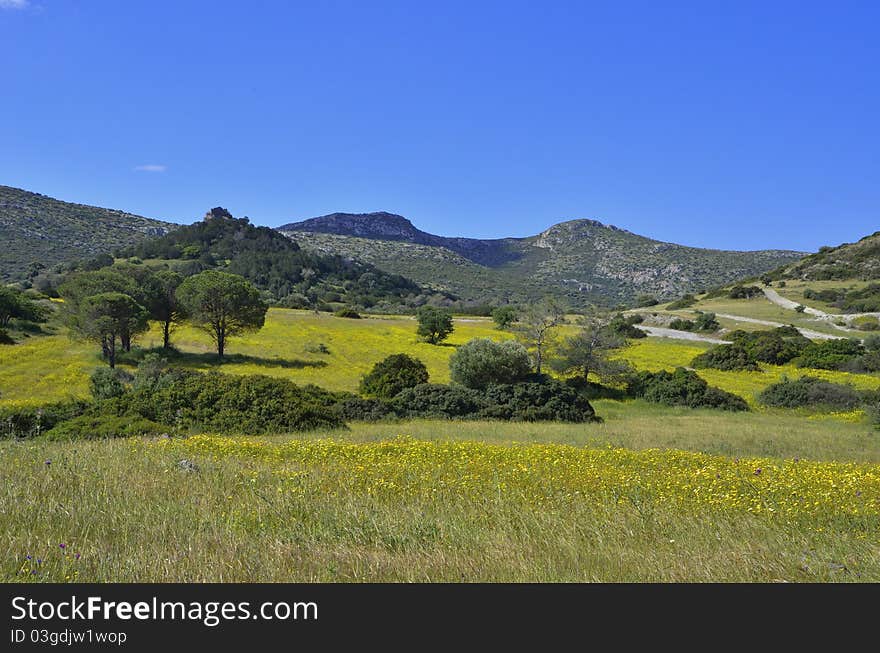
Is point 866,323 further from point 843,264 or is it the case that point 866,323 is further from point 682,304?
point 843,264

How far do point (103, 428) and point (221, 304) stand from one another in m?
30.0

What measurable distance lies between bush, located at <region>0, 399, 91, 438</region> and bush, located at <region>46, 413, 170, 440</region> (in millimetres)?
482

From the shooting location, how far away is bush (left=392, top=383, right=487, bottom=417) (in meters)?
22.3

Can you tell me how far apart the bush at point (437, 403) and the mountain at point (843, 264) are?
93.9 meters

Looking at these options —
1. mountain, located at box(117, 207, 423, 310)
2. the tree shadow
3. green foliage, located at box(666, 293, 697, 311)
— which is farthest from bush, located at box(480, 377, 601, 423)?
green foliage, located at box(666, 293, 697, 311)

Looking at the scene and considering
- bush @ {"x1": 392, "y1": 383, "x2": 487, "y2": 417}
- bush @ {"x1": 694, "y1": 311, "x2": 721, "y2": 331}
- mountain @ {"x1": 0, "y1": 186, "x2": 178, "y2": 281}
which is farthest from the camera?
mountain @ {"x1": 0, "y1": 186, "x2": 178, "y2": 281}

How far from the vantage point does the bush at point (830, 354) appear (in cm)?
4591

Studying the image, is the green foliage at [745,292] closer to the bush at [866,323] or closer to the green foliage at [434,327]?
the bush at [866,323]

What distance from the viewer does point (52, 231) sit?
133500mm

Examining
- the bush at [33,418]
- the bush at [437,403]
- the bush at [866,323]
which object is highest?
the bush at [866,323]

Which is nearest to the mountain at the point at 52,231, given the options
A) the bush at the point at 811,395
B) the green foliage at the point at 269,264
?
the green foliage at the point at 269,264

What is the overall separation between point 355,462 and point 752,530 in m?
5.16

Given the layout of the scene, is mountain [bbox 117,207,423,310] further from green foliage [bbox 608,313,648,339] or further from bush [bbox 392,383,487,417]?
bush [bbox 392,383,487,417]
